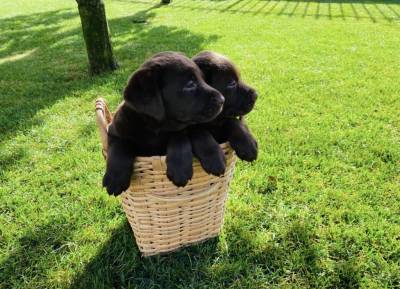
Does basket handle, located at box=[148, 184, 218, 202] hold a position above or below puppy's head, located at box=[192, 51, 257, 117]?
below

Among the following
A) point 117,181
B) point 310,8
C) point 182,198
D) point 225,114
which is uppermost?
point 225,114

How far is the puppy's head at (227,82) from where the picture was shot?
85.1 inches

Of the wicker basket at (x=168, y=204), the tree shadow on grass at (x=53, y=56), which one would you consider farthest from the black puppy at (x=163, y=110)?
the tree shadow on grass at (x=53, y=56)

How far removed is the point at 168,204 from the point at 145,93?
73 cm

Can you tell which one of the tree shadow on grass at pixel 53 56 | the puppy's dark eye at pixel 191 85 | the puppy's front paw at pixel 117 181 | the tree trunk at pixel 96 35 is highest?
the puppy's dark eye at pixel 191 85

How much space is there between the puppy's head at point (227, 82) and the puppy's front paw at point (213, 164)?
1.08ft

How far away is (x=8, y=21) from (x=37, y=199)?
8866 millimetres

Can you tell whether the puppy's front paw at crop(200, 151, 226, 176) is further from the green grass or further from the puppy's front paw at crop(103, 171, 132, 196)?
the green grass

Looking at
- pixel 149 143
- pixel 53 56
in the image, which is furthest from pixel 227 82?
pixel 53 56

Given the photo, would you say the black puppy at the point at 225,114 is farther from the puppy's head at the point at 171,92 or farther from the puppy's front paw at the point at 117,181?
the puppy's front paw at the point at 117,181

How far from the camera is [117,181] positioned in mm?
2043

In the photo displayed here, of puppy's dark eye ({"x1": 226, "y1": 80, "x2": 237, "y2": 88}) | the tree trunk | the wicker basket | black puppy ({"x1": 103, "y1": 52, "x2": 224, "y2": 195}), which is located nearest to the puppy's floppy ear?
black puppy ({"x1": 103, "y1": 52, "x2": 224, "y2": 195})

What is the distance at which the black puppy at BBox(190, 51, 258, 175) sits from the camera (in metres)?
2.07

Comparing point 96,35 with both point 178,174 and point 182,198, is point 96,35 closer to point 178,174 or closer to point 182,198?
point 182,198
